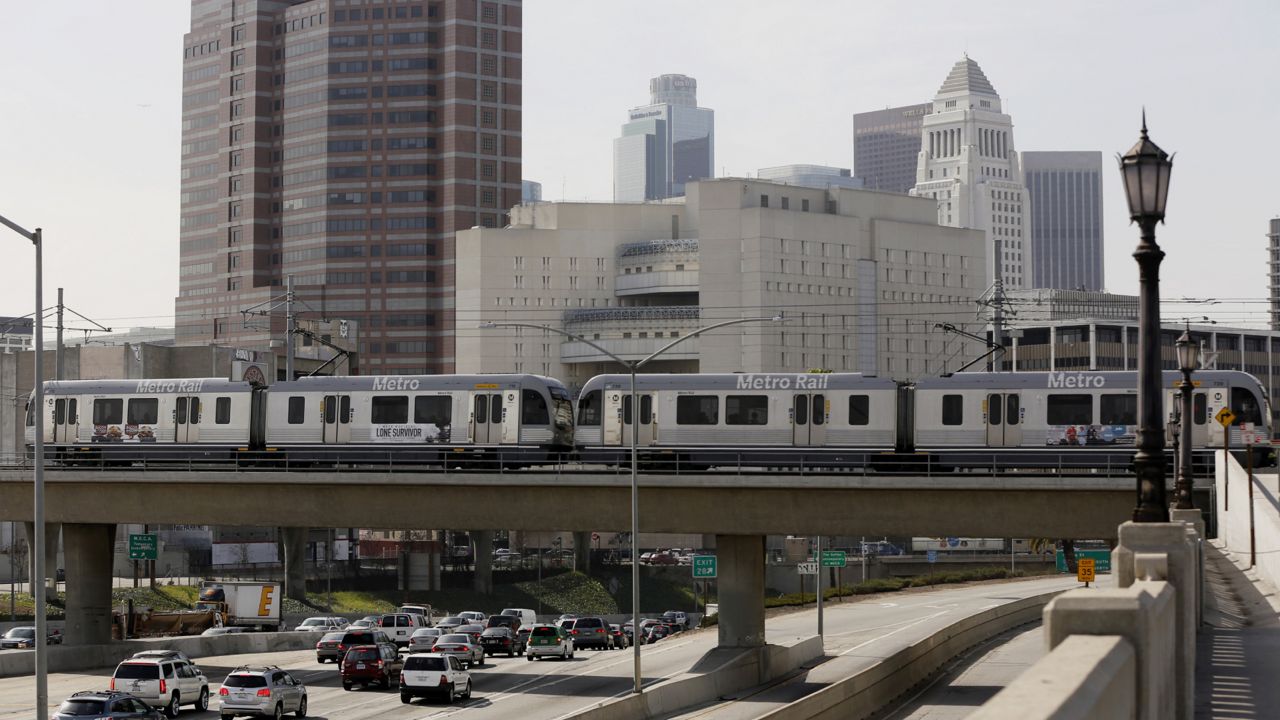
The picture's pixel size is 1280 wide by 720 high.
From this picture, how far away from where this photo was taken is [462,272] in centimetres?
19500

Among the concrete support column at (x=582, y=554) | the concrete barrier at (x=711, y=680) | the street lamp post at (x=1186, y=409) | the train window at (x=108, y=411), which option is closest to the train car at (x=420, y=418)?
the train window at (x=108, y=411)

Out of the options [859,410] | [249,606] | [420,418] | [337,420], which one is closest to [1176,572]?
[859,410]

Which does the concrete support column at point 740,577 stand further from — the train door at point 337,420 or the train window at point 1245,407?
the train window at point 1245,407

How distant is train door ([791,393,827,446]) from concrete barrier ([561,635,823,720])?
6.92 metres

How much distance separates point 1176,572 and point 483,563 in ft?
376

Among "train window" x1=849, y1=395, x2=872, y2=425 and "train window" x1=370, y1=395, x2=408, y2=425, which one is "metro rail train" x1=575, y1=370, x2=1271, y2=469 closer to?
"train window" x1=849, y1=395, x2=872, y2=425

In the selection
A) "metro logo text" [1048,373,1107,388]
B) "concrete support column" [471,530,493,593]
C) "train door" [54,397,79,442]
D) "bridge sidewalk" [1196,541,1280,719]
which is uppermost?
"metro logo text" [1048,373,1107,388]

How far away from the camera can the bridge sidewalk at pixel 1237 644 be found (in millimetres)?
17531

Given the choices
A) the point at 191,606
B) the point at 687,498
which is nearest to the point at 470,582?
the point at 191,606

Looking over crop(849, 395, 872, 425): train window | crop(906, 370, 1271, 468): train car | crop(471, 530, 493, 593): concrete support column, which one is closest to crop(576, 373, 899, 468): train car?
crop(849, 395, 872, 425): train window

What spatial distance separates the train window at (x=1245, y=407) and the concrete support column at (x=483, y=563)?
84943 mm

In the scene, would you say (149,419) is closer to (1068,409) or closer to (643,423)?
(643,423)

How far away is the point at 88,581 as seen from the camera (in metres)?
56.7

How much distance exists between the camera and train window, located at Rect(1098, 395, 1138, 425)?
47781 millimetres
